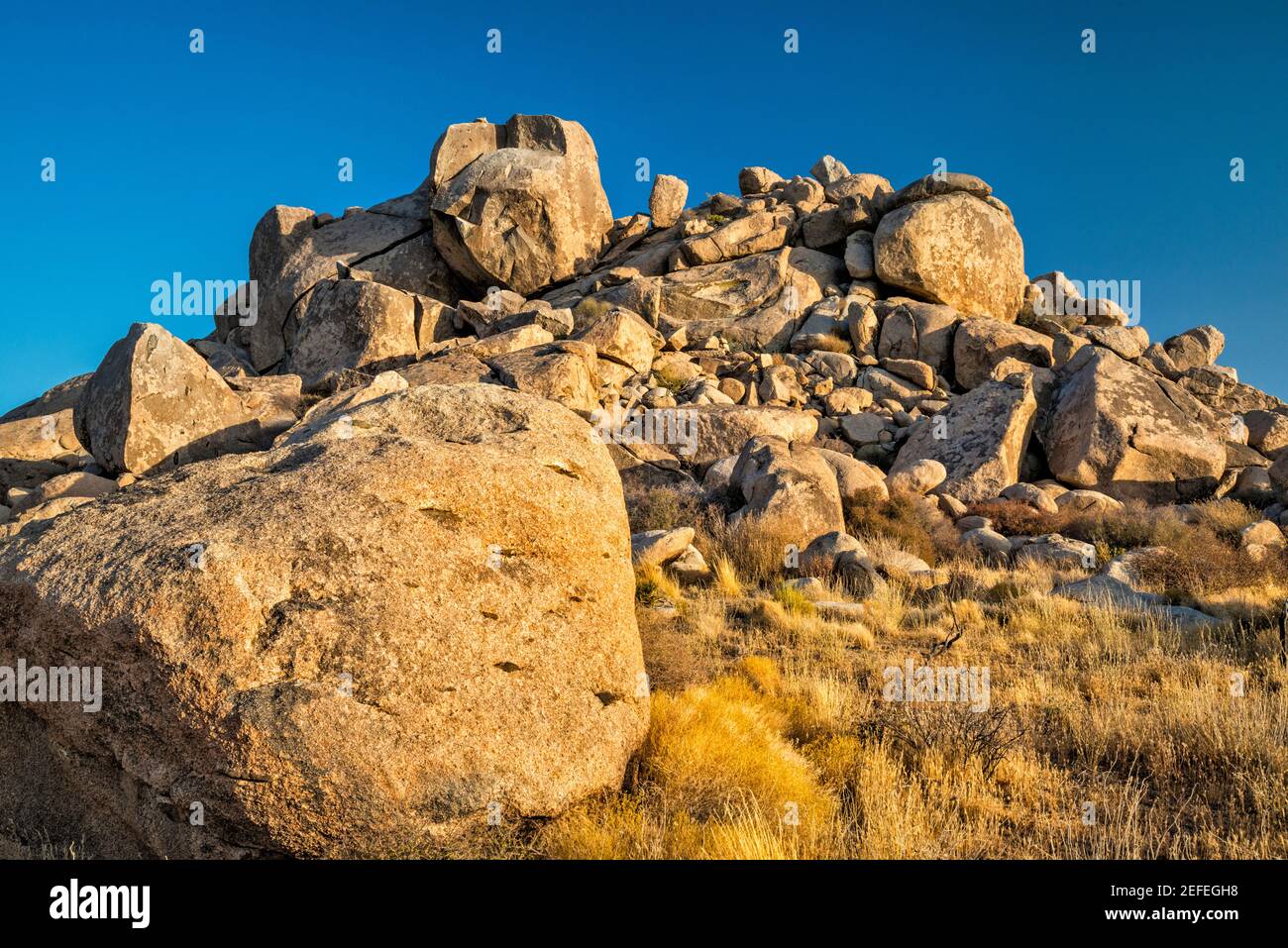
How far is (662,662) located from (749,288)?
2249 centimetres

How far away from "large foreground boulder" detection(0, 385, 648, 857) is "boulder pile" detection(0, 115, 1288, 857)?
17 mm

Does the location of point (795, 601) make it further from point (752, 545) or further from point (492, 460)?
point (492, 460)

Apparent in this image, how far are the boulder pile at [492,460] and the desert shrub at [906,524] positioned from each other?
0.50 metres

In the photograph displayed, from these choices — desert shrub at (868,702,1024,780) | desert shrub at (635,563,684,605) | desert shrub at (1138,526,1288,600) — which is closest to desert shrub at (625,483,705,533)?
desert shrub at (635,563,684,605)

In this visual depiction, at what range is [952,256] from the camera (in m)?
27.1

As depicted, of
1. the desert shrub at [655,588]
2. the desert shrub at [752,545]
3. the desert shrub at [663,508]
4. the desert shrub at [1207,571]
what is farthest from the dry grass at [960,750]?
the desert shrub at [663,508]

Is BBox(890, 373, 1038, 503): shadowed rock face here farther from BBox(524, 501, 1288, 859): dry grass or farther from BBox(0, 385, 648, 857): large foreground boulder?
BBox(0, 385, 648, 857): large foreground boulder

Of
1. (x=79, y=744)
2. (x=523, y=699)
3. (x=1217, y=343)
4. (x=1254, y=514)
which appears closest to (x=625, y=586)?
(x=523, y=699)

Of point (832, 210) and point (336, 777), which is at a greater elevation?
point (832, 210)

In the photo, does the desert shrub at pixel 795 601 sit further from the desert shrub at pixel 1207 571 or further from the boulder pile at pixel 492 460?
the desert shrub at pixel 1207 571

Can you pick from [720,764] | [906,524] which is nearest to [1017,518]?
[906,524]

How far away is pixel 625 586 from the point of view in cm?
509

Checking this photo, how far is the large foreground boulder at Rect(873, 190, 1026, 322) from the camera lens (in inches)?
1058
